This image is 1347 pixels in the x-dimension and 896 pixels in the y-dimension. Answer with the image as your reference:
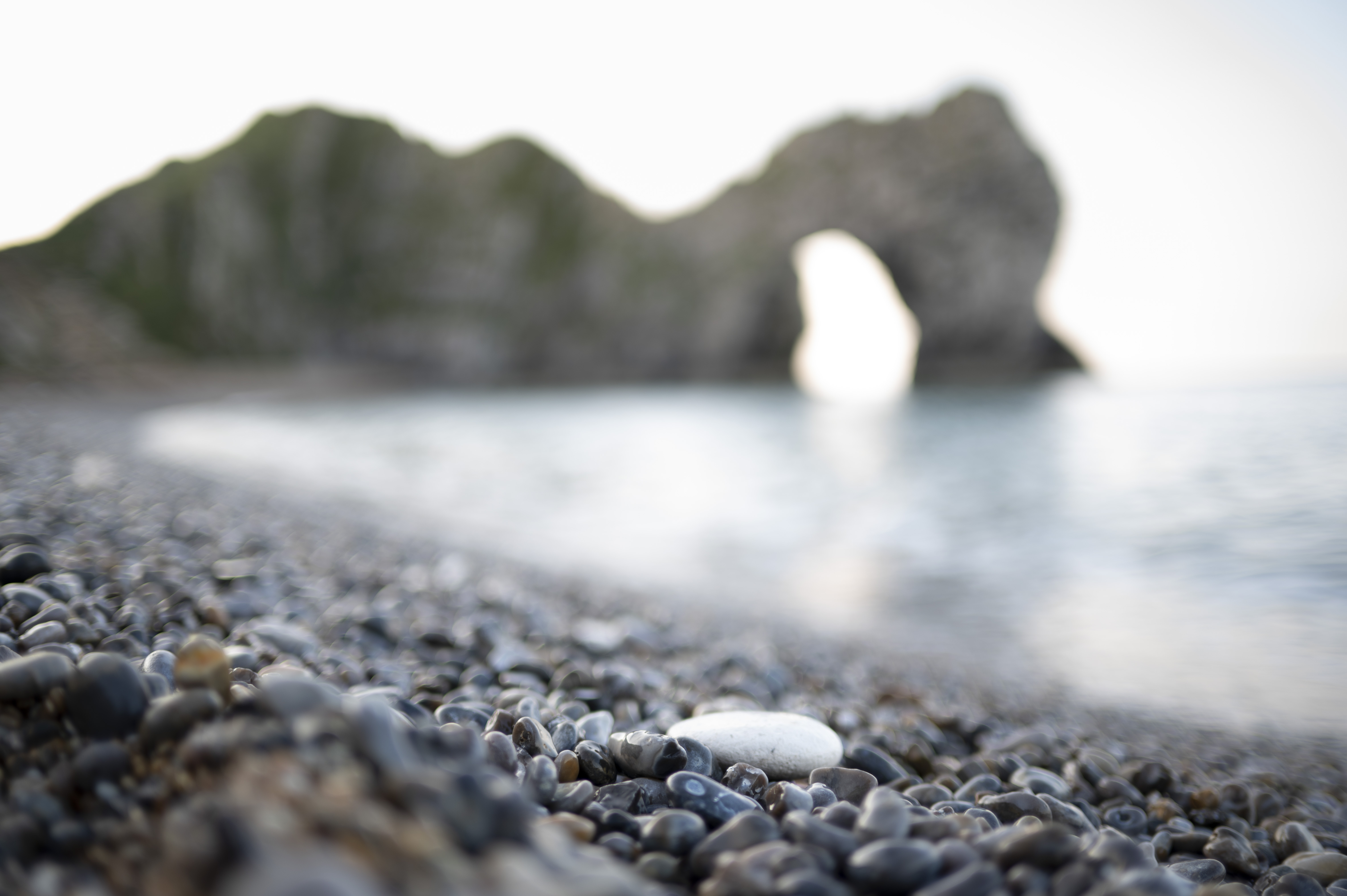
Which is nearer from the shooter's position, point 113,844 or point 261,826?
point 261,826

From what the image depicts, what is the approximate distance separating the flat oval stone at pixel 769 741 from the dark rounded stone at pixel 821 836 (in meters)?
0.54

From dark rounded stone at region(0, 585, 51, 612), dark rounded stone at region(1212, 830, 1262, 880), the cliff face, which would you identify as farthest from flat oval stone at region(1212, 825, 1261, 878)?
the cliff face

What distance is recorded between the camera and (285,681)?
0.95 metres

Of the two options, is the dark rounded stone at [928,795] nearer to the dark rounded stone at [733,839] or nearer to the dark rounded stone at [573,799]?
the dark rounded stone at [733,839]

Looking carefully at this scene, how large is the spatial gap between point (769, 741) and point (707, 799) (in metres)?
0.44

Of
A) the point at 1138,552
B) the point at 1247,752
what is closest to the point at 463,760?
the point at 1247,752

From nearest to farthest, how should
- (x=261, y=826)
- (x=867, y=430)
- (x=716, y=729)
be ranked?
(x=261, y=826) → (x=716, y=729) → (x=867, y=430)

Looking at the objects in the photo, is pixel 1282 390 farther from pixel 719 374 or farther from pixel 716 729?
pixel 716 729

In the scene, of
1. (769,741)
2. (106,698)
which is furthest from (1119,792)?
(106,698)

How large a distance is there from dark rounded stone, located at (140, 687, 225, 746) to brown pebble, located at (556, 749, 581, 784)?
701 millimetres

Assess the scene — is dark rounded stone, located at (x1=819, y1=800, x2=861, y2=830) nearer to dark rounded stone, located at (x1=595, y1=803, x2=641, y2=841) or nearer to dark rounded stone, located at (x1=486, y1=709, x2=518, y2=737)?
dark rounded stone, located at (x1=595, y1=803, x2=641, y2=841)

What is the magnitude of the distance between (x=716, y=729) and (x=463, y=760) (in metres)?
0.99

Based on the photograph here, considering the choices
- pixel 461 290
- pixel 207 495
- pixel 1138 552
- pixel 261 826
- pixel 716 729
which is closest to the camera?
pixel 261 826

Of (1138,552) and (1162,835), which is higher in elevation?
(1162,835)
